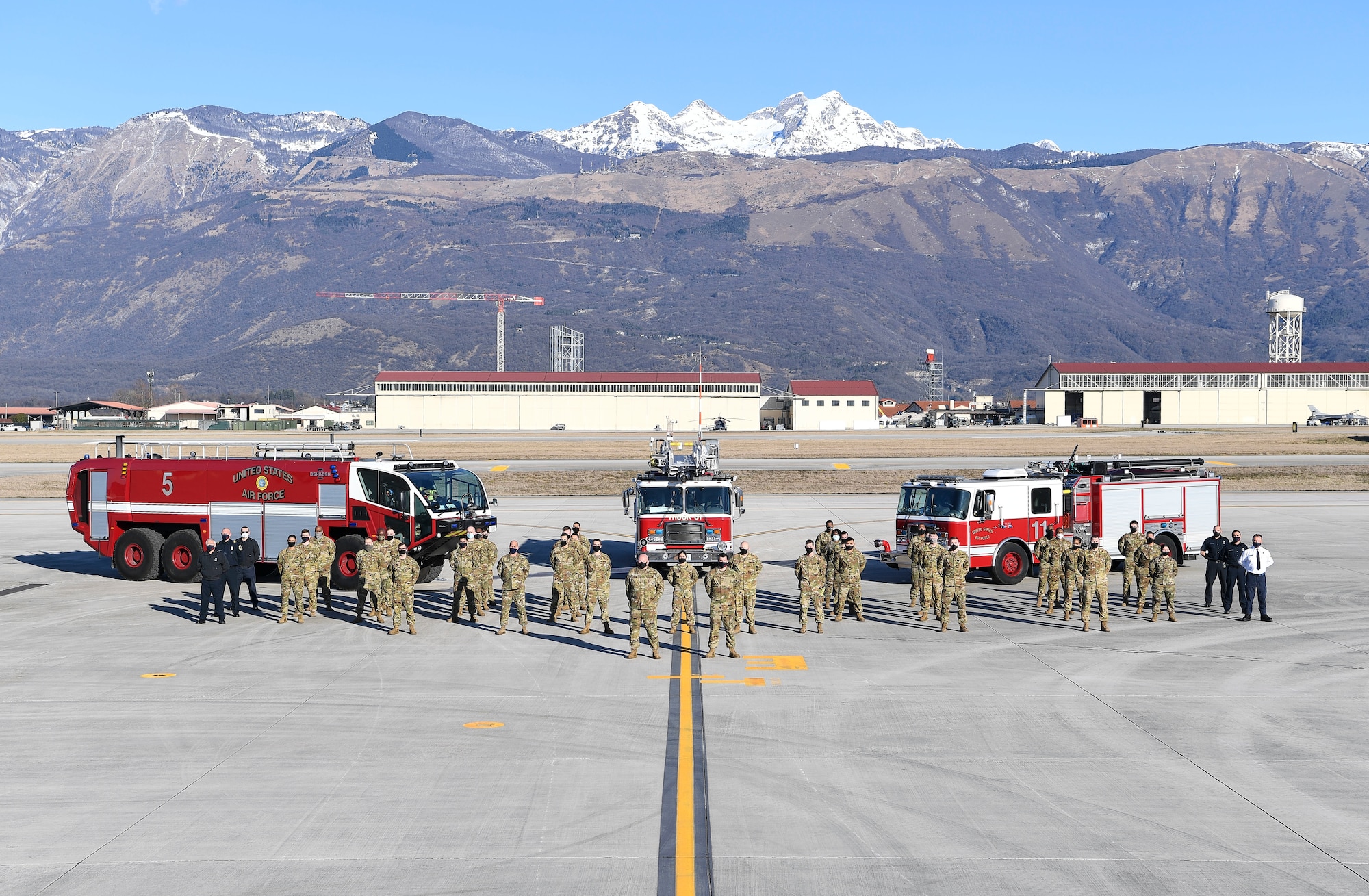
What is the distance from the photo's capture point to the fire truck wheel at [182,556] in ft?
90.2

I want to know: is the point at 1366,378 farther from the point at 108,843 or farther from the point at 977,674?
the point at 108,843

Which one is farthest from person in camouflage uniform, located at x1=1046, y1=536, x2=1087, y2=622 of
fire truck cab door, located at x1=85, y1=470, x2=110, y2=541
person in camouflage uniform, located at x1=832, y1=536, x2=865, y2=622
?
fire truck cab door, located at x1=85, y1=470, x2=110, y2=541

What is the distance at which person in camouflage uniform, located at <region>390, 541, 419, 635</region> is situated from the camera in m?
21.0

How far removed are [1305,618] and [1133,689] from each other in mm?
8167

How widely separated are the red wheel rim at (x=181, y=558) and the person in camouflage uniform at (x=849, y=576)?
15855mm

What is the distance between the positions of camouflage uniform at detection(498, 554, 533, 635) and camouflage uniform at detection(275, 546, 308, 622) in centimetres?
443

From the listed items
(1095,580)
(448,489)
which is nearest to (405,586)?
(448,489)

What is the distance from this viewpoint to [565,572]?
21.9 metres

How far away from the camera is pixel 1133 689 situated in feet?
54.1

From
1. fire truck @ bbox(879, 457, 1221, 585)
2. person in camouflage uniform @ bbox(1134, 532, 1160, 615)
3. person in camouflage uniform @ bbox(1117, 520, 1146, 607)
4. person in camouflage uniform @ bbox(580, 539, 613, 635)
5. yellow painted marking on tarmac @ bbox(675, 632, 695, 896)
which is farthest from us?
fire truck @ bbox(879, 457, 1221, 585)

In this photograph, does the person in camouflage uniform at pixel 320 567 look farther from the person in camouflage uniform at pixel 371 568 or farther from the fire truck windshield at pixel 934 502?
the fire truck windshield at pixel 934 502

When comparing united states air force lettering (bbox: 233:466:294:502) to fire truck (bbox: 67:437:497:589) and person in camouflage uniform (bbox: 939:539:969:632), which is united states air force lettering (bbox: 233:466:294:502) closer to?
fire truck (bbox: 67:437:497:589)

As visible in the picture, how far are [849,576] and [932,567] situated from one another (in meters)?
1.60

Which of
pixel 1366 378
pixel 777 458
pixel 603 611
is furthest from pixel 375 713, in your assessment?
pixel 1366 378
